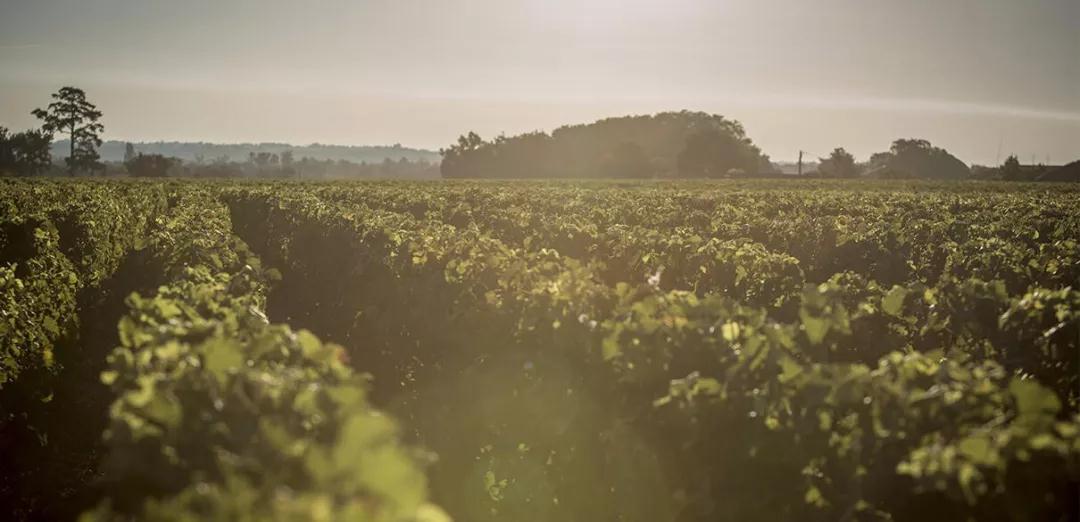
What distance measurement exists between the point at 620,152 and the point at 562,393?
101 m

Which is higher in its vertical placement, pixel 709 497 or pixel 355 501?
pixel 355 501

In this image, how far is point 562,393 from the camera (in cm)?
532

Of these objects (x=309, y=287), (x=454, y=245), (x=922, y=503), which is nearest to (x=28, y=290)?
(x=309, y=287)

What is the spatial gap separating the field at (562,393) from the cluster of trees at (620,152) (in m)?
90.9

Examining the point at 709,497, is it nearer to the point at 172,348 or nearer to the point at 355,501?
the point at 355,501

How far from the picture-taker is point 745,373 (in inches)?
171

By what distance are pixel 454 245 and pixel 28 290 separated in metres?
7.54

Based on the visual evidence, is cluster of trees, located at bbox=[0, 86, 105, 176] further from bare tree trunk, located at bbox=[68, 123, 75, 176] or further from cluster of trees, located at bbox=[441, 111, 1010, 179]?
cluster of trees, located at bbox=[441, 111, 1010, 179]

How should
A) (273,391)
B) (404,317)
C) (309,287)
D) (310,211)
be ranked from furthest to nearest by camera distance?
(310,211)
(309,287)
(404,317)
(273,391)

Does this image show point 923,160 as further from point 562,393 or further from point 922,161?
point 562,393

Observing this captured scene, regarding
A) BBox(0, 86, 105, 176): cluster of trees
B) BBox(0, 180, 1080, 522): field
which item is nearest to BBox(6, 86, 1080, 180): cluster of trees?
BBox(0, 86, 105, 176): cluster of trees

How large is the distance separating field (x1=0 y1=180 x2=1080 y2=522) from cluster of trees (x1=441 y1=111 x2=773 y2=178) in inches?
3579

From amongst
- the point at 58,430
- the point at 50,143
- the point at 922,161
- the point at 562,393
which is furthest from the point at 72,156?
the point at 922,161

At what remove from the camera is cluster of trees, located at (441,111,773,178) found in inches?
4013
